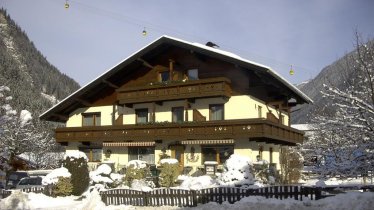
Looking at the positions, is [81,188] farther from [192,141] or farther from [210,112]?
[210,112]

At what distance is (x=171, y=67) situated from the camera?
28.8 m

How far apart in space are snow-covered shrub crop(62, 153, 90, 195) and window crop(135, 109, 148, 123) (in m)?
9.33

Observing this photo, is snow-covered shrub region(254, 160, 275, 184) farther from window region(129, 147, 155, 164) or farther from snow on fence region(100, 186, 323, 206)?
window region(129, 147, 155, 164)

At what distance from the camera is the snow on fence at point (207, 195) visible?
53.4ft

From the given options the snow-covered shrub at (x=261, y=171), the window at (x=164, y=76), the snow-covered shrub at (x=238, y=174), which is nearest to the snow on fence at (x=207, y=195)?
the snow-covered shrub at (x=238, y=174)

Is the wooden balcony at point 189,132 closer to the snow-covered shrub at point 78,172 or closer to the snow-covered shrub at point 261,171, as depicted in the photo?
the snow-covered shrub at point 261,171

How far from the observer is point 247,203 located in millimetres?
15531

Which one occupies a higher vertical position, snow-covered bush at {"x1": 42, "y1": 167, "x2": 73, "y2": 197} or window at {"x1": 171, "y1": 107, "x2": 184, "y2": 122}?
window at {"x1": 171, "y1": 107, "x2": 184, "y2": 122}

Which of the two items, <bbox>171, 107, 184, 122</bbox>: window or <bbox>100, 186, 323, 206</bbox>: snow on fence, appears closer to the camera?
<bbox>100, 186, 323, 206</bbox>: snow on fence

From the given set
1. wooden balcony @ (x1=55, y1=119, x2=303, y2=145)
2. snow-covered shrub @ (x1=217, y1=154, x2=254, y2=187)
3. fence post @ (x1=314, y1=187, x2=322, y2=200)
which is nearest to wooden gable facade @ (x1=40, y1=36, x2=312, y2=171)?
wooden balcony @ (x1=55, y1=119, x2=303, y2=145)

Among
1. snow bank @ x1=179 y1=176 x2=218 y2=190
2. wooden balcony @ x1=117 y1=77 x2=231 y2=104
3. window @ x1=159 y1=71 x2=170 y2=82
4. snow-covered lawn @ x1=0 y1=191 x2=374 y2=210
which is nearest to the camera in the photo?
snow-covered lawn @ x1=0 y1=191 x2=374 y2=210

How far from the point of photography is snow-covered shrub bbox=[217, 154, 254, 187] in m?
18.8

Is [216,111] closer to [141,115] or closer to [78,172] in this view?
[141,115]

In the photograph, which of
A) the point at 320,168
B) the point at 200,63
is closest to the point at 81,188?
the point at 200,63
